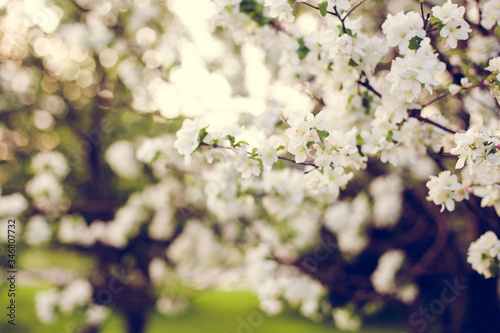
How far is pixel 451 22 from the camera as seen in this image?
71.2 inches

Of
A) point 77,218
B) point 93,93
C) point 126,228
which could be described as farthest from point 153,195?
point 93,93

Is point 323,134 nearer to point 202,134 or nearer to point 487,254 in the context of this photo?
point 202,134

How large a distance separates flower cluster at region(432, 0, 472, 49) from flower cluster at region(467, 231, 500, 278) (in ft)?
3.33

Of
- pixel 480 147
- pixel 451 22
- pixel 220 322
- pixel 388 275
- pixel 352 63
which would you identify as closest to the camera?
pixel 480 147

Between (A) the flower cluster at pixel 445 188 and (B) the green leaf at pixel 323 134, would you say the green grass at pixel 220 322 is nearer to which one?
(A) the flower cluster at pixel 445 188

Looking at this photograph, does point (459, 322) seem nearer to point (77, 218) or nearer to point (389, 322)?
point (77, 218)

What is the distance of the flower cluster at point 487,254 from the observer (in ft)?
6.75

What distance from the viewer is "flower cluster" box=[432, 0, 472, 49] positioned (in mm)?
1789

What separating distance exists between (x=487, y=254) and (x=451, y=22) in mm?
1199

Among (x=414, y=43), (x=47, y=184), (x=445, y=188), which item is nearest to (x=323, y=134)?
(x=414, y=43)

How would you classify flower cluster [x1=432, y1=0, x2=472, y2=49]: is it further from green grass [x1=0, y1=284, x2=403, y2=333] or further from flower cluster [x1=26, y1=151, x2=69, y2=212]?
green grass [x1=0, y1=284, x2=403, y2=333]

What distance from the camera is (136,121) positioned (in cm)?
621

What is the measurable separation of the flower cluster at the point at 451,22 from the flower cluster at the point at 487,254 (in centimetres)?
102

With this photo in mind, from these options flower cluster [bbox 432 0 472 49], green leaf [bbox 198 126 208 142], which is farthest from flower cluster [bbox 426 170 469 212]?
green leaf [bbox 198 126 208 142]
